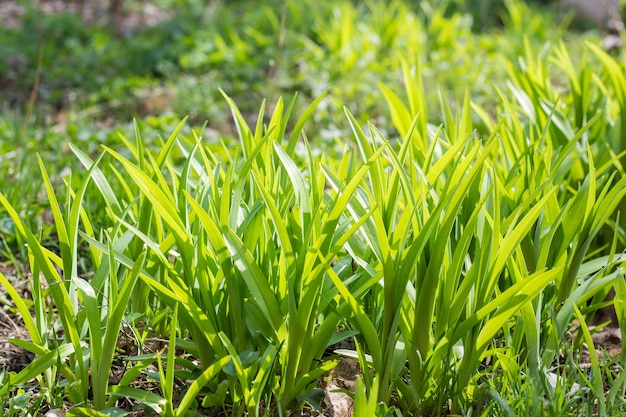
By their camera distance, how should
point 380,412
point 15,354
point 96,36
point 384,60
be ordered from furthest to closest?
1. point 96,36
2. point 384,60
3. point 15,354
4. point 380,412

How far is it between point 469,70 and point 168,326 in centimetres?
303

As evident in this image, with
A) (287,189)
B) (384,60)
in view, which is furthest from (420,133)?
(384,60)

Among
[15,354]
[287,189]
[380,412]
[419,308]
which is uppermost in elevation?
[287,189]

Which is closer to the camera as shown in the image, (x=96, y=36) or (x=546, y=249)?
(x=546, y=249)

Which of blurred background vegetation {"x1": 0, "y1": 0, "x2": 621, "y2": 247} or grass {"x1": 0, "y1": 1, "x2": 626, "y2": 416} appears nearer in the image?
grass {"x1": 0, "y1": 1, "x2": 626, "y2": 416}

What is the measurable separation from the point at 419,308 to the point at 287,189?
1.43 ft

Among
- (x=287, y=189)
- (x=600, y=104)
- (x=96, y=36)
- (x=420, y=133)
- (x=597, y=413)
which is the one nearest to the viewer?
(x=597, y=413)

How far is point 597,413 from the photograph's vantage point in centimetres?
156

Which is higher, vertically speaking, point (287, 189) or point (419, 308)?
point (287, 189)

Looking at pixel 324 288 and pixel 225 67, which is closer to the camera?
pixel 324 288

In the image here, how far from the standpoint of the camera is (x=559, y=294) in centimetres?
173

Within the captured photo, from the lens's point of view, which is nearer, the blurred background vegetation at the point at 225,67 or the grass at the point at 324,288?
the grass at the point at 324,288

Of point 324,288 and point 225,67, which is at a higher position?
point 324,288

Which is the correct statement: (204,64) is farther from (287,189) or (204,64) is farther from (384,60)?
(287,189)
